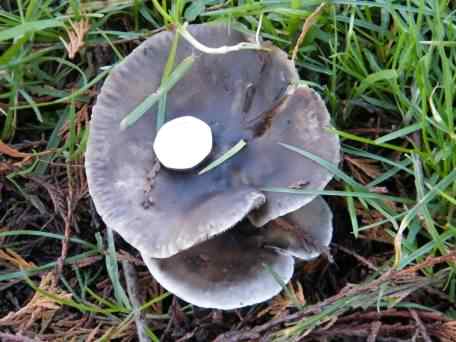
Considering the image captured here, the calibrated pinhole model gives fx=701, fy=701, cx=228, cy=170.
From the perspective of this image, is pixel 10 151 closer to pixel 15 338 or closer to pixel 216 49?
pixel 15 338

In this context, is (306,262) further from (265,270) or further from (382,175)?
(382,175)

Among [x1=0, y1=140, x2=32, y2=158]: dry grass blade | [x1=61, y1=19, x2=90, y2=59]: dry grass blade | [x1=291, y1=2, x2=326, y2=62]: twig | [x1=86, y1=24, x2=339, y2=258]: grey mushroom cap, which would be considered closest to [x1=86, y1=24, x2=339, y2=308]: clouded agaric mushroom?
[x1=86, y1=24, x2=339, y2=258]: grey mushroom cap

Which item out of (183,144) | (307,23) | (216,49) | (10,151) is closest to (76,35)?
(10,151)

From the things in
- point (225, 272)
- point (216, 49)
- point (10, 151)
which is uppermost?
point (216, 49)

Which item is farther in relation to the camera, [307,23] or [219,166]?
[307,23]

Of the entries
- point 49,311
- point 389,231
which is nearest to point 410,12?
point 389,231

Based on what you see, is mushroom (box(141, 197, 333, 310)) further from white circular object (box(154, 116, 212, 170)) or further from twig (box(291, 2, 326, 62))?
twig (box(291, 2, 326, 62))

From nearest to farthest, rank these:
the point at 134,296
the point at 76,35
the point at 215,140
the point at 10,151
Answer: the point at 215,140, the point at 134,296, the point at 10,151, the point at 76,35
